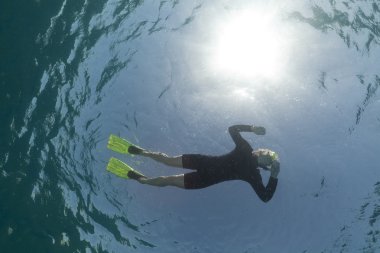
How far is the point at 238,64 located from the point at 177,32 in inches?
120

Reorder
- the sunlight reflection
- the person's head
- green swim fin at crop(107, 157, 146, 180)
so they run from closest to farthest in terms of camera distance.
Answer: the person's head → green swim fin at crop(107, 157, 146, 180) → the sunlight reflection

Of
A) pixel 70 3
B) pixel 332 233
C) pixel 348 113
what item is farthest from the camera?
pixel 332 233

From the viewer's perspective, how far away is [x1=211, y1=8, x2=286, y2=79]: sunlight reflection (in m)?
16.3

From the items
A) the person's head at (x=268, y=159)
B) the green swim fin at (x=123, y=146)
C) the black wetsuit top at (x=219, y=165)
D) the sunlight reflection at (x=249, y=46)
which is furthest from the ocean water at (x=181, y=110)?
the person's head at (x=268, y=159)

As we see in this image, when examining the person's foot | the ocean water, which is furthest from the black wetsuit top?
the ocean water

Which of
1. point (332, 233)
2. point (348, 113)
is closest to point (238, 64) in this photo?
point (348, 113)

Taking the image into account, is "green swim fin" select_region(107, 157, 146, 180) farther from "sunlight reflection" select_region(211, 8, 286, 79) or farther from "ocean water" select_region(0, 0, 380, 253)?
"sunlight reflection" select_region(211, 8, 286, 79)

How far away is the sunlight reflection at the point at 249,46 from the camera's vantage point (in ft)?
53.6

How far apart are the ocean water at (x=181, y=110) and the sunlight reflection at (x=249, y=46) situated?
0.19ft

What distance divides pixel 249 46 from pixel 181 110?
4189mm

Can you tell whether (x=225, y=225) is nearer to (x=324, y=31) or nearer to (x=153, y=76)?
(x=153, y=76)

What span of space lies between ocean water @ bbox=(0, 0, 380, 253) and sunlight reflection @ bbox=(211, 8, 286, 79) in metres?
0.06

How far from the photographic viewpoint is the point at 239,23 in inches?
647

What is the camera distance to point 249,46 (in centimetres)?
1684
